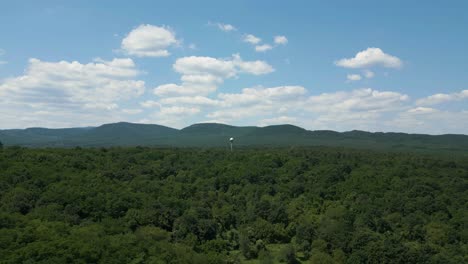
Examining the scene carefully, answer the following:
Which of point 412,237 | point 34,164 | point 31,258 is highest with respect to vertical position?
point 34,164

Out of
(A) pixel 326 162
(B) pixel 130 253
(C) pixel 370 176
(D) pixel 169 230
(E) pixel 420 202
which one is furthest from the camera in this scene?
(A) pixel 326 162

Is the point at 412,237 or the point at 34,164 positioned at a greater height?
the point at 34,164

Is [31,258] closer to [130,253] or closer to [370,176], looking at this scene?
[130,253]

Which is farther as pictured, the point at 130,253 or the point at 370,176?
the point at 370,176

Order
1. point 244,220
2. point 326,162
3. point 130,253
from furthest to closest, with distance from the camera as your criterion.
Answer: point 326,162, point 244,220, point 130,253

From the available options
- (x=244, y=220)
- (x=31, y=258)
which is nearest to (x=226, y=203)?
(x=244, y=220)

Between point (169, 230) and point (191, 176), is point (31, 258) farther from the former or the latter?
point (191, 176)
